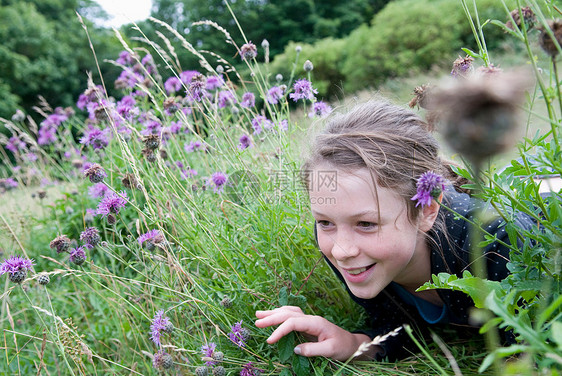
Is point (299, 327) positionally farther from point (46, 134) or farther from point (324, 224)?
point (46, 134)

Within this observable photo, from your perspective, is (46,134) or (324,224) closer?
(324,224)

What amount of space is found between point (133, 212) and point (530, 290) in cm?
198

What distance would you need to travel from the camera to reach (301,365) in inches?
47.9

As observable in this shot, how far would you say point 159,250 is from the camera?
1442 mm

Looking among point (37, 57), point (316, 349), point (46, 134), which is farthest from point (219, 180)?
point (37, 57)

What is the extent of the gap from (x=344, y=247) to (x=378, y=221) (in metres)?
0.11

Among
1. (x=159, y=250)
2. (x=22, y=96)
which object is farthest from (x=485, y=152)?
(x=22, y=96)

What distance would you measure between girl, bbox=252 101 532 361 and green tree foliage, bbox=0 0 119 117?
12.3 metres

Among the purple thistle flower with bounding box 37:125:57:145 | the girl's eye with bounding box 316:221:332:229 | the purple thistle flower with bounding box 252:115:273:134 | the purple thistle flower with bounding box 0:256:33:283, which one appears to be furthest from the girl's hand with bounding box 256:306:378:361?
the purple thistle flower with bounding box 37:125:57:145

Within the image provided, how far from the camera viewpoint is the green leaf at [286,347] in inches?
47.9

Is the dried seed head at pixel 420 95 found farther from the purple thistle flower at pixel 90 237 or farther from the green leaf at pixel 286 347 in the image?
the purple thistle flower at pixel 90 237

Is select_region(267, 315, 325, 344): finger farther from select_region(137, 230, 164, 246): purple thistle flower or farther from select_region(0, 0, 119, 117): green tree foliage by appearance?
select_region(0, 0, 119, 117): green tree foliage

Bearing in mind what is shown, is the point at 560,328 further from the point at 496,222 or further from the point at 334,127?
the point at 334,127

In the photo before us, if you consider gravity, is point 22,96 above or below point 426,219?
below
